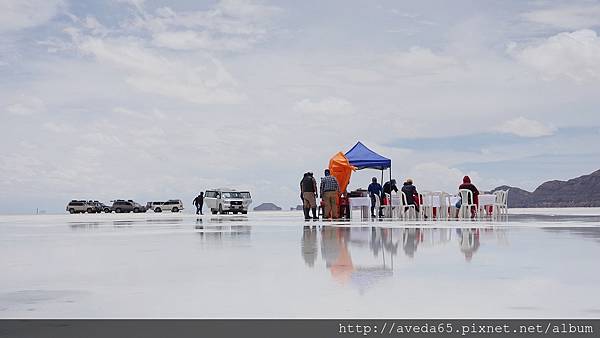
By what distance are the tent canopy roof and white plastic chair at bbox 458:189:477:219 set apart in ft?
12.7

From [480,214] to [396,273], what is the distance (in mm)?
20695

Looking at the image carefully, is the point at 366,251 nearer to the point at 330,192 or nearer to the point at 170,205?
the point at 330,192

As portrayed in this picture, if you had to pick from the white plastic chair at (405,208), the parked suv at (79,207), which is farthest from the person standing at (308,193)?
the parked suv at (79,207)

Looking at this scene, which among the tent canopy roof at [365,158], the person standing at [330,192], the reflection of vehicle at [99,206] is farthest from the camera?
the reflection of vehicle at [99,206]

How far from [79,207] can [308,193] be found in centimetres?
4947

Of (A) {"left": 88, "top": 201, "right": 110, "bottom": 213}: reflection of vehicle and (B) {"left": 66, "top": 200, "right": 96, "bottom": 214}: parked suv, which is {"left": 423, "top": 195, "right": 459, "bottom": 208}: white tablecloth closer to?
(B) {"left": 66, "top": 200, "right": 96, "bottom": 214}: parked suv

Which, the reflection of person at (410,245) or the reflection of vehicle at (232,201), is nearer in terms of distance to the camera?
the reflection of person at (410,245)

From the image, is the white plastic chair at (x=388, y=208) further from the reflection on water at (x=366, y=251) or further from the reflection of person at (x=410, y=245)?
the reflection of person at (x=410, y=245)

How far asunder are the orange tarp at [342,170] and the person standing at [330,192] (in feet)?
Answer: 5.57

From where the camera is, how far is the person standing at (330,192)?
2558 cm

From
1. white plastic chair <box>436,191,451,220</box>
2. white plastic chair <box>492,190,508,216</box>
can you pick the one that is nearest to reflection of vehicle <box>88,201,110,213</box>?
white plastic chair <box>436,191,451,220</box>

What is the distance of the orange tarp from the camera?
27438 millimetres

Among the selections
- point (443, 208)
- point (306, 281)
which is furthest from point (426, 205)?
point (306, 281)

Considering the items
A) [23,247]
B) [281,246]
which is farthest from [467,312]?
[23,247]
